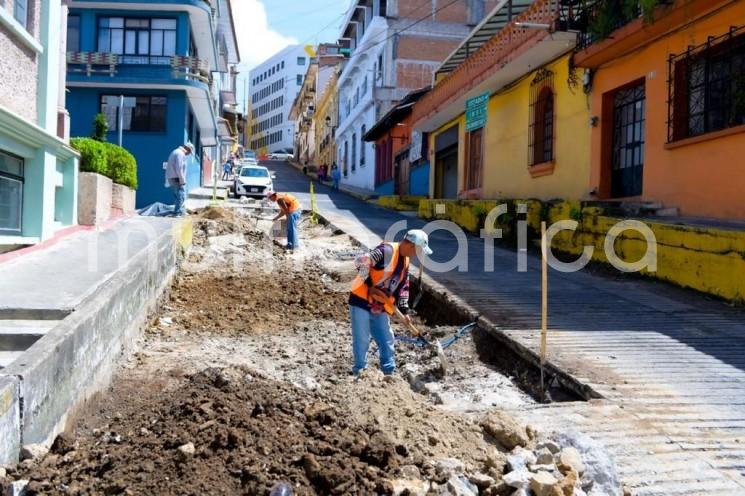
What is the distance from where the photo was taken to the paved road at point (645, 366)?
4.14 meters

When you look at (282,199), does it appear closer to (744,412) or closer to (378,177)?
(744,412)

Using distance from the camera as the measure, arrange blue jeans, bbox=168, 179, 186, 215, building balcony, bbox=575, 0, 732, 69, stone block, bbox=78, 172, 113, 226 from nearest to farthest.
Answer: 1. building balcony, bbox=575, 0, 732, 69
2. stone block, bbox=78, 172, 113, 226
3. blue jeans, bbox=168, 179, 186, 215

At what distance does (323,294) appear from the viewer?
10.6 meters

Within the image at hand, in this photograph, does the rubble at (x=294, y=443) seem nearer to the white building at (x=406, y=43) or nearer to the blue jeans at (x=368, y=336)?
the blue jeans at (x=368, y=336)

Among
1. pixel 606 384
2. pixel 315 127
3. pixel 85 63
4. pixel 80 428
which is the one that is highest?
pixel 315 127

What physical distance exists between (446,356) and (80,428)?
3.63 m

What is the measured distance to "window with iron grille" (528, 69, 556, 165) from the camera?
1535 centimetres

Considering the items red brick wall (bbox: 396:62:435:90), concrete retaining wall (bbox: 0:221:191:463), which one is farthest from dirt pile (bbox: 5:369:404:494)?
red brick wall (bbox: 396:62:435:90)

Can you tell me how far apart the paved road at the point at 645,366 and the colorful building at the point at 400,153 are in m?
17.0

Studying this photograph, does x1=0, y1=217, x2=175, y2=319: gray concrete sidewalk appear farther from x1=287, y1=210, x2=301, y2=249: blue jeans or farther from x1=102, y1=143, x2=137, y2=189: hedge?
x1=287, y1=210, x2=301, y2=249: blue jeans

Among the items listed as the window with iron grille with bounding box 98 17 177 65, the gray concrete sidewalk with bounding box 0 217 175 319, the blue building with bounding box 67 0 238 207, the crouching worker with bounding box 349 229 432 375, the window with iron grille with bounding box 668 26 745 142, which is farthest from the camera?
the window with iron grille with bounding box 98 17 177 65

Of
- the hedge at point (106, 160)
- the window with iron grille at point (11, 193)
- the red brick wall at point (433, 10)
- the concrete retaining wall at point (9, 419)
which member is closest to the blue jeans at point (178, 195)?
the hedge at point (106, 160)

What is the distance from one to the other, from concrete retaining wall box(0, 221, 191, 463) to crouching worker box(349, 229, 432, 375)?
2.21 metres

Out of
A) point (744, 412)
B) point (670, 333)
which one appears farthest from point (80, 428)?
point (670, 333)
